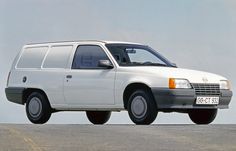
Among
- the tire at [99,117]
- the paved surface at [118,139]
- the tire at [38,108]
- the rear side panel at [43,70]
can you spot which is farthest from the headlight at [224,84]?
the tire at [38,108]

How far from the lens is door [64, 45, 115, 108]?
13.6 metres

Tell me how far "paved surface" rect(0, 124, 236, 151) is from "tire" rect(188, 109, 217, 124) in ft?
6.40

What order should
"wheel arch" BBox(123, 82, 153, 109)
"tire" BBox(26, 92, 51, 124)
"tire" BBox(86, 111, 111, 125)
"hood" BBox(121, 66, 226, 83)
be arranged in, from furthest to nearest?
"tire" BBox(86, 111, 111, 125) < "tire" BBox(26, 92, 51, 124) < "wheel arch" BBox(123, 82, 153, 109) < "hood" BBox(121, 66, 226, 83)

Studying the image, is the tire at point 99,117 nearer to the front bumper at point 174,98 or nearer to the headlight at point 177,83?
the front bumper at point 174,98

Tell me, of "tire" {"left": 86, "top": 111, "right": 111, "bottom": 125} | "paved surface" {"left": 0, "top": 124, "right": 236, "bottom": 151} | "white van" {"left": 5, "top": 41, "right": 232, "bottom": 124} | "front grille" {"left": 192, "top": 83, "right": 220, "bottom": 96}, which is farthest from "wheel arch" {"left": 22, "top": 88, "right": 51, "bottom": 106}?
"front grille" {"left": 192, "top": 83, "right": 220, "bottom": 96}

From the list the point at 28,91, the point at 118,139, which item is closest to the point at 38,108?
the point at 28,91

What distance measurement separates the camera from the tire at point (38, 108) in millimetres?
14992

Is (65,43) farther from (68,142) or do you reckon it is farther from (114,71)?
(68,142)

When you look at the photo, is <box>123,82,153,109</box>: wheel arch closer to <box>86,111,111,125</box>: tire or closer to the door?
the door

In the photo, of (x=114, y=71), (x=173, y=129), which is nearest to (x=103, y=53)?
(x=114, y=71)

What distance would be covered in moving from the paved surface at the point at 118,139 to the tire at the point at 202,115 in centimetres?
195

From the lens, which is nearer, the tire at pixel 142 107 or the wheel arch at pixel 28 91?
the tire at pixel 142 107

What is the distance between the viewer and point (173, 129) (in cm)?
1177

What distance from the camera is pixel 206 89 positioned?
1321 centimetres
